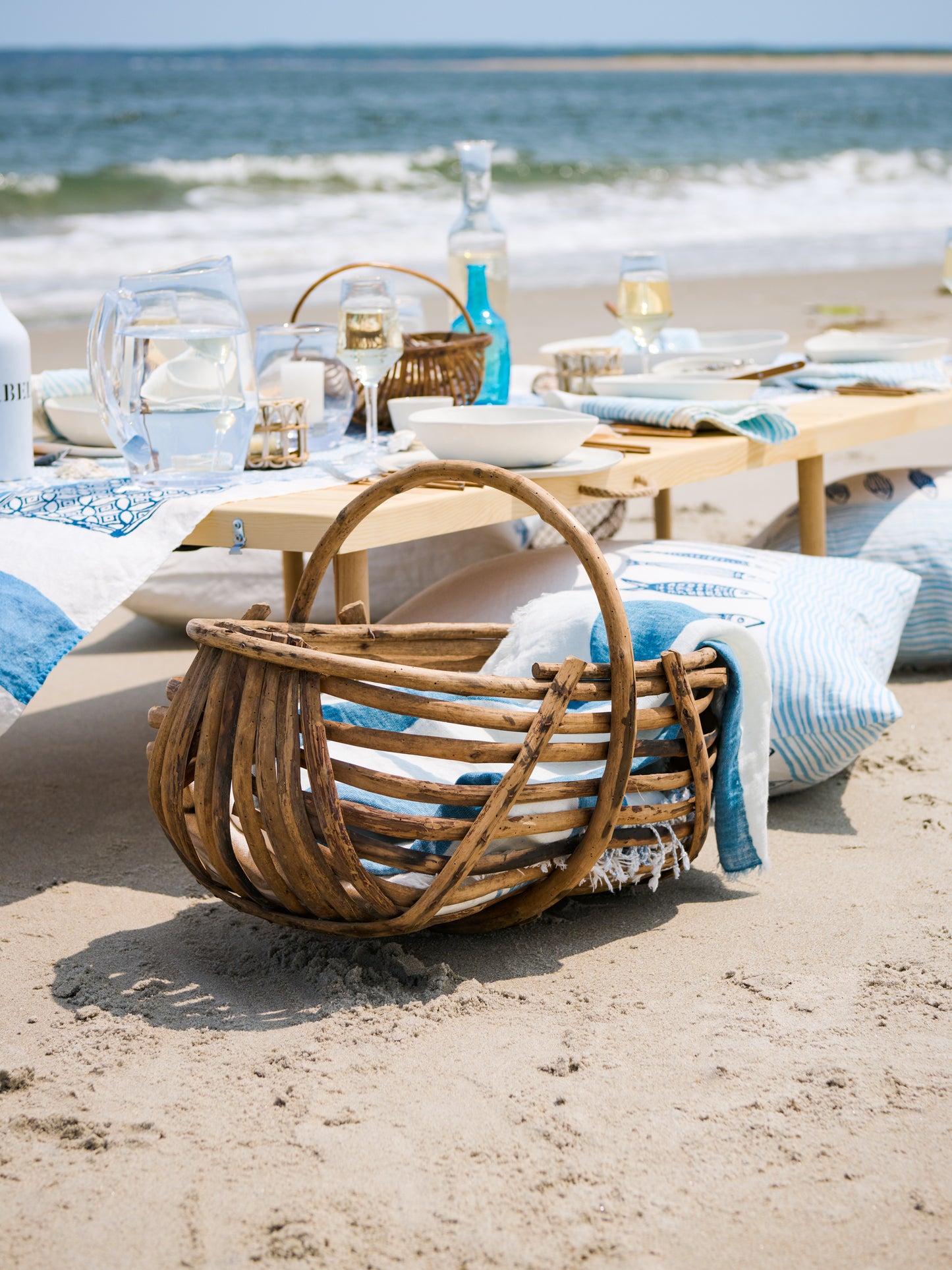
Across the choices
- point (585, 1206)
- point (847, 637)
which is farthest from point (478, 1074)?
point (847, 637)

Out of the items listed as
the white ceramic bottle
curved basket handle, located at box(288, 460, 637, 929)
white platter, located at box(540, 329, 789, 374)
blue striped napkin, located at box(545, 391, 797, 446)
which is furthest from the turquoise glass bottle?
curved basket handle, located at box(288, 460, 637, 929)

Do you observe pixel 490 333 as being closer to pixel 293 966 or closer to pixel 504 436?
pixel 504 436

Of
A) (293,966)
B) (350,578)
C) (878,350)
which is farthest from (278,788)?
(878,350)

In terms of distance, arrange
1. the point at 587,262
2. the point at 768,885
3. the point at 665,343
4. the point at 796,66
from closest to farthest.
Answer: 1. the point at 768,885
2. the point at 665,343
3. the point at 587,262
4. the point at 796,66

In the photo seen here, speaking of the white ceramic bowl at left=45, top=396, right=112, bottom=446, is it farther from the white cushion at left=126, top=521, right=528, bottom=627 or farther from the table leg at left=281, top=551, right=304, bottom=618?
the white cushion at left=126, top=521, right=528, bottom=627

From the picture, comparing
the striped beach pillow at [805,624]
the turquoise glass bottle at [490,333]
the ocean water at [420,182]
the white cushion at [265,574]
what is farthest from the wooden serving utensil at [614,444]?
the ocean water at [420,182]

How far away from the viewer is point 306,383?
2.29 metres

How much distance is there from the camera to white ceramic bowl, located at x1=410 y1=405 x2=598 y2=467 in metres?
1.98

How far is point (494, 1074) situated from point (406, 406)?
4.11 feet

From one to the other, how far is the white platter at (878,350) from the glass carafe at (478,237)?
0.85 meters

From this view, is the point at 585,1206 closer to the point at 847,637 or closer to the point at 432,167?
the point at 847,637

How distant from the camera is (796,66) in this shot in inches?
2312

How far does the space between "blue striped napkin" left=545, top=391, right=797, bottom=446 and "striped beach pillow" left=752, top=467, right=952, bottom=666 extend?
45 cm

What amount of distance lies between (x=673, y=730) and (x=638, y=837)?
15 cm
